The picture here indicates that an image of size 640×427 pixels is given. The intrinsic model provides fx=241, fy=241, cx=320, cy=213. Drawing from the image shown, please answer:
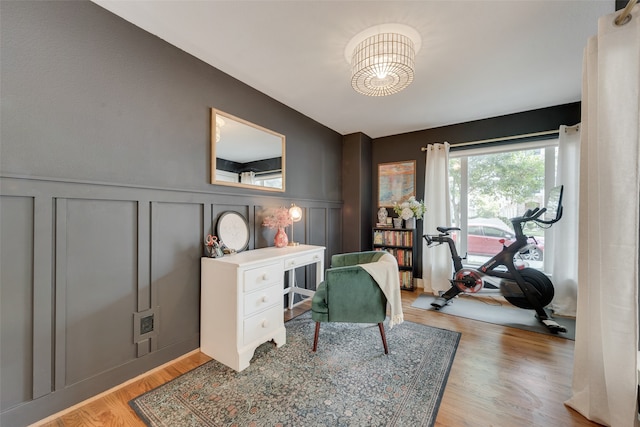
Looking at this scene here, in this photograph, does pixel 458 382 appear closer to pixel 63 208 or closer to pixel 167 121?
pixel 63 208

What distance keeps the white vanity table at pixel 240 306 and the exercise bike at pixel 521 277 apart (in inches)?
87.3

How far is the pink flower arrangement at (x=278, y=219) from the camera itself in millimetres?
2488

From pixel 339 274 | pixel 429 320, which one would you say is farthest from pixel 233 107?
pixel 429 320

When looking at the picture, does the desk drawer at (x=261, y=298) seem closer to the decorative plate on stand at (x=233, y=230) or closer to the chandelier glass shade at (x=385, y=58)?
the decorative plate on stand at (x=233, y=230)

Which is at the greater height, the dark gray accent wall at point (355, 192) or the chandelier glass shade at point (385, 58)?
the chandelier glass shade at point (385, 58)

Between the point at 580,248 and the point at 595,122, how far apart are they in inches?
28.1

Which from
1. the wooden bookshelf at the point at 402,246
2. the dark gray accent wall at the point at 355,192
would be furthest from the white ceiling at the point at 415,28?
the wooden bookshelf at the point at 402,246

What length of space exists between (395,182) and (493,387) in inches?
113

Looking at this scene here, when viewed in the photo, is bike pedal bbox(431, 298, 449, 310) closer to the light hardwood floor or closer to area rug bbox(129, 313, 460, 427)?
the light hardwood floor

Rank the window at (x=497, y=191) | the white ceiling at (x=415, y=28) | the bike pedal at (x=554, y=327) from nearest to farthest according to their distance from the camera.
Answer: the white ceiling at (x=415, y=28) → the bike pedal at (x=554, y=327) → the window at (x=497, y=191)

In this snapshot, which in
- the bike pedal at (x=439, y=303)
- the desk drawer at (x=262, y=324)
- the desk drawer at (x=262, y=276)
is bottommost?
the bike pedal at (x=439, y=303)

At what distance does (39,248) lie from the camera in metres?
1.28

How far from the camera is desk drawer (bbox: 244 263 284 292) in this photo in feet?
5.87

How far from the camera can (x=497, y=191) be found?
3258 millimetres
